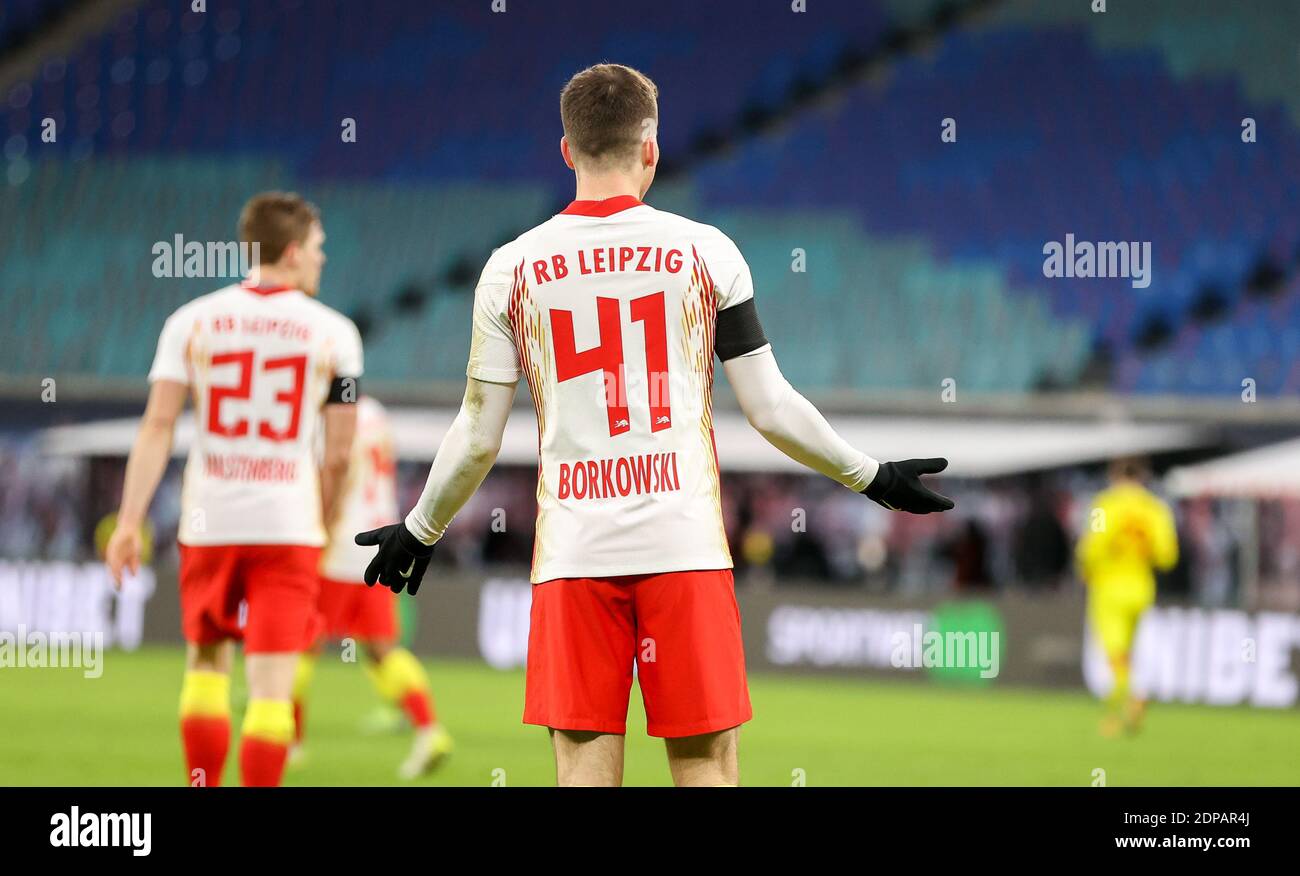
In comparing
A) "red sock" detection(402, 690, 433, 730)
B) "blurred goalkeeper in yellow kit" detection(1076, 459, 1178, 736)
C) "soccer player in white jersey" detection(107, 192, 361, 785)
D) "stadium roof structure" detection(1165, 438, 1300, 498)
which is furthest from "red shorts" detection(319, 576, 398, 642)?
"stadium roof structure" detection(1165, 438, 1300, 498)

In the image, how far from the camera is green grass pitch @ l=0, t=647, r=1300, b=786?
332 inches

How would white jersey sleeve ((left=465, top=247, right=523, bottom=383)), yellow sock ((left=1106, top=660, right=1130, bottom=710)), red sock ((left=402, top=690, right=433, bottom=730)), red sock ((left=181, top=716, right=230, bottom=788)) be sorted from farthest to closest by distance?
yellow sock ((left=1106, top=660, right=1130, bottom=710)) < red sock ((left=402, top=690, right=433, bottom=730)) < red sock ((left=181, top=716, right=230, bottom=788)) < white jersey sleeve ((left=465, top=247, right=523, bottom=383))

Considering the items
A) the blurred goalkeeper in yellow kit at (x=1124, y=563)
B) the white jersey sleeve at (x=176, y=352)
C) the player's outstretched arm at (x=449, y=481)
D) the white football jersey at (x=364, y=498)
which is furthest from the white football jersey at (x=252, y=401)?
the blurred goalkeeper in yellow kit at (x=1124, y=563)

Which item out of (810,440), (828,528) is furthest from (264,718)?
(828,528)

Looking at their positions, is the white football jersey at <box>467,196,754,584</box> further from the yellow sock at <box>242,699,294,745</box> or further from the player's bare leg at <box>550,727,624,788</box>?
the yellow sock at <box>242,699,294,745</box>

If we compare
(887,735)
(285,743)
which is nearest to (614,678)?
(285,743)

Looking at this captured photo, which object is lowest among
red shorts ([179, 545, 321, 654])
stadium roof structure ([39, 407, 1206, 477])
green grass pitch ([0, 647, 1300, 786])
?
green grass pitch ([0, 647, 1300, 786])

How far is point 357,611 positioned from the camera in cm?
869

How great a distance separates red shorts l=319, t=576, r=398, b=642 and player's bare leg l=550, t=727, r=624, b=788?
16.8ft

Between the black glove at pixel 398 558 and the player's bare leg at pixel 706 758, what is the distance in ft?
2.48

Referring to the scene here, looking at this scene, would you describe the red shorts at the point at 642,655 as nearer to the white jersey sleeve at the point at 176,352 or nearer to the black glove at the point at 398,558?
the black glove at the point at 398,558

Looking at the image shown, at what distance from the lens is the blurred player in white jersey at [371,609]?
821 cm
